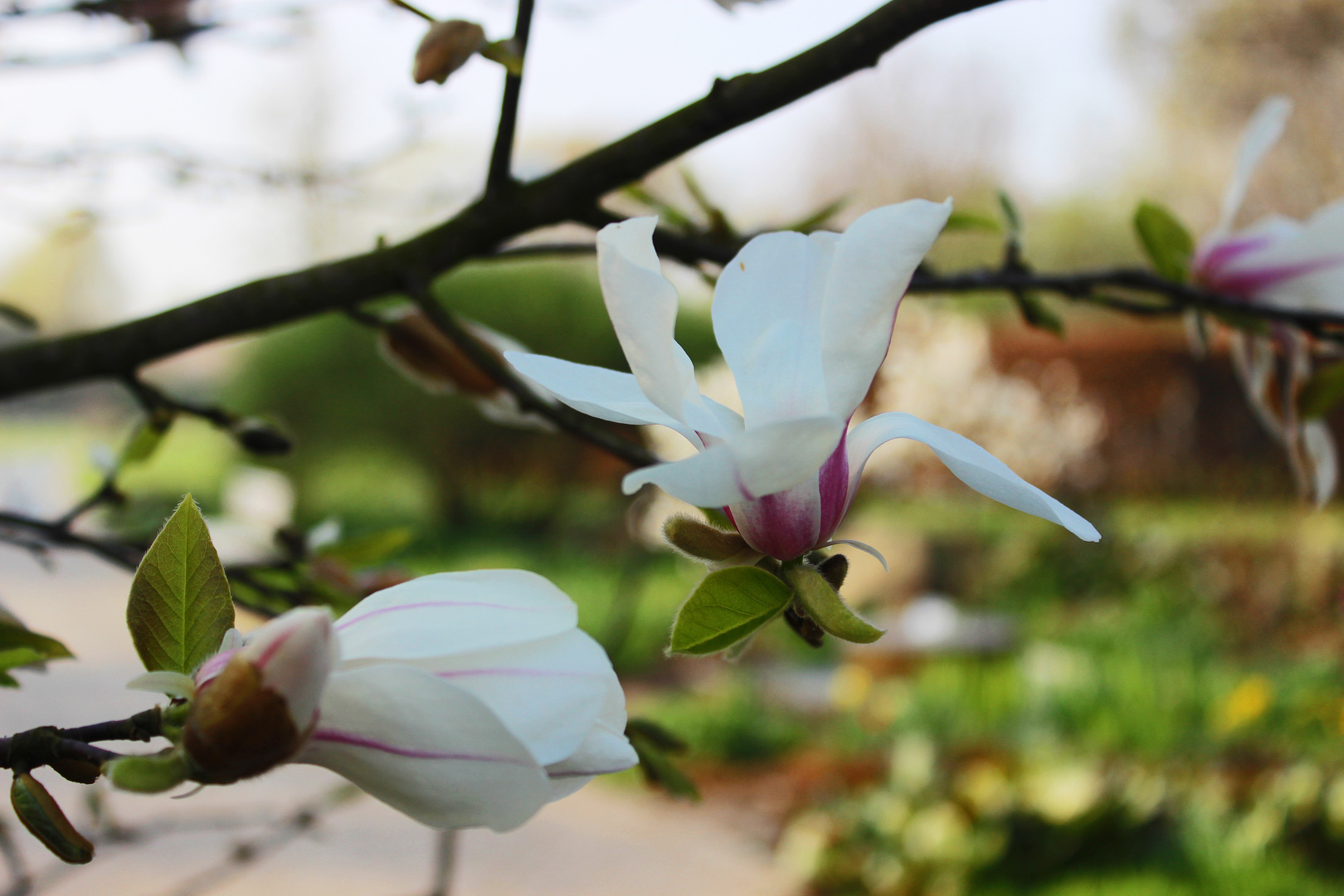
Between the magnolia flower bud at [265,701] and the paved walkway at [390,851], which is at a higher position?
the magnolia flower bud at [265,701]

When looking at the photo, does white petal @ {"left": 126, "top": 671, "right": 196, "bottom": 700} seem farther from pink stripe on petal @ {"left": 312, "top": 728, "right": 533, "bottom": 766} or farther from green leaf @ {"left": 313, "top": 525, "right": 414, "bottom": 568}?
green leaf @ {"left": 313, "top": 525, "right": 414, "bottom": 568}

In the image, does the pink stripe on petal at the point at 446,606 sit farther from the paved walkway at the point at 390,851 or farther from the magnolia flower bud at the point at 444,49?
the paved walkway at the point at 390,851

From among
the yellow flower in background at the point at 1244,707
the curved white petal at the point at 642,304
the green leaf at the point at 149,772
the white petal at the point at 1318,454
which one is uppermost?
the curved white petal at the point at 642,304

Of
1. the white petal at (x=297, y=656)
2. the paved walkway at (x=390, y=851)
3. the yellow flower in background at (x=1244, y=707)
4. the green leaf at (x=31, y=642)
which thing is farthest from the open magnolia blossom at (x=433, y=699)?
Result: the yellow flower in background at (x=1244, y=707)

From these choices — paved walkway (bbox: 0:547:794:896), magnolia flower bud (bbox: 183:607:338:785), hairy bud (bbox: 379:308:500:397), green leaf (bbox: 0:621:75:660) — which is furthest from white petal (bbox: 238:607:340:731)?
paved walkway (bbox: 0:547:794:896)

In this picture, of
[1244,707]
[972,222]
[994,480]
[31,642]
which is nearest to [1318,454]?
[972,222]

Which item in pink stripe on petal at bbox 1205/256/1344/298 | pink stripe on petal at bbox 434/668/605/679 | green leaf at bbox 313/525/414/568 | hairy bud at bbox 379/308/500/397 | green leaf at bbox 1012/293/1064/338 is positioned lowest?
green leaf at bbox 313/525/414/568
